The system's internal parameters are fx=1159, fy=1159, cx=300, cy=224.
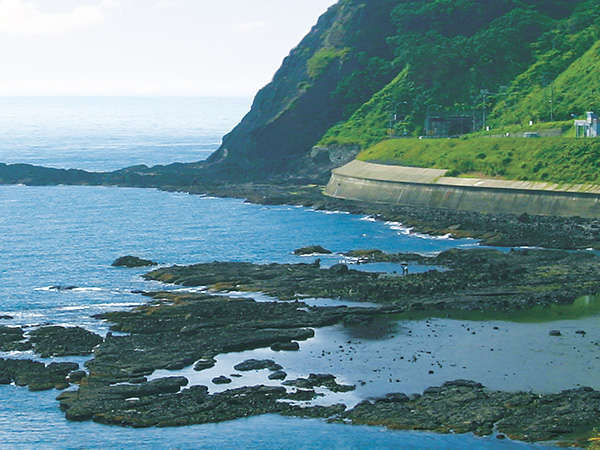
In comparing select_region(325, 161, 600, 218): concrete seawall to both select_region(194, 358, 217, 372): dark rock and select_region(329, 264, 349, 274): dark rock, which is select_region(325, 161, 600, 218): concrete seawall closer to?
select_region(329, 264, 349, 274): dark rock

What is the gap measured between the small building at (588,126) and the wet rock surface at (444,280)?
184ft

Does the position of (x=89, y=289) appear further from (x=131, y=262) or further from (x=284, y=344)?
(x=284, y=344)

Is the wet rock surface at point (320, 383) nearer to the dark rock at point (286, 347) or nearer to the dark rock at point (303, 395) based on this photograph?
the dark rock at point (303, 395)

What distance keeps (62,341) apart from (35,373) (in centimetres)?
949

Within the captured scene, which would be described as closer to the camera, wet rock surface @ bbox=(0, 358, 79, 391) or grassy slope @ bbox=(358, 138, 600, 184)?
wet rock surface @ bbox=(0, 358, 79, 391)

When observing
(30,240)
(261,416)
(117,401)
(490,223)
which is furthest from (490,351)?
(30,240)

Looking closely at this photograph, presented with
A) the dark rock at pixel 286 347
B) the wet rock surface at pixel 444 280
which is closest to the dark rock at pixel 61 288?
the wet rock surface at pixel 444 280

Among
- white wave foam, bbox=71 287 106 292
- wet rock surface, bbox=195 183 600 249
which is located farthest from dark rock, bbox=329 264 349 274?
wet rock surface, bbox=195 183 600 249

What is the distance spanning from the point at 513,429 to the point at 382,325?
30.2 meters

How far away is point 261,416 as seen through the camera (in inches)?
3061

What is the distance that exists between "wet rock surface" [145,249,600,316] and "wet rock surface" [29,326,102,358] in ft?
76.2

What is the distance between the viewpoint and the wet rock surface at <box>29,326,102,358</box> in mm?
94250

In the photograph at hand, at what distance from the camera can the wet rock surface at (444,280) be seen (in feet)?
365

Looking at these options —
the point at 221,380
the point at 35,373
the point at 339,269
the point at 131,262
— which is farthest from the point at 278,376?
the point at 131,262
